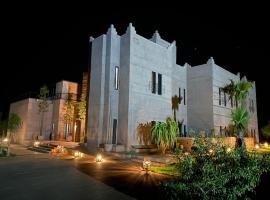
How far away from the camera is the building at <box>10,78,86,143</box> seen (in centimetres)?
2517

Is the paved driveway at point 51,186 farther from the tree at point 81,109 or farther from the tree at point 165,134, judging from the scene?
the tree at point 81,109

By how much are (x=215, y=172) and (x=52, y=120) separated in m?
24.6

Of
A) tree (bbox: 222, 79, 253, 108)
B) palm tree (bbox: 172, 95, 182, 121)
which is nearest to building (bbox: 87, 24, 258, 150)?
palm tree (bbox: 172, 95, 182, 121)

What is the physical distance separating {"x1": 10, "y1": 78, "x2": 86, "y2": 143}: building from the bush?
21.0 metres

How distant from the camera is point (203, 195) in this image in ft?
15.1

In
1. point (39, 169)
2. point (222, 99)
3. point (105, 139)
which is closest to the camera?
point (39, 169)

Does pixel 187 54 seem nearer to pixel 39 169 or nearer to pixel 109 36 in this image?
pixel 109 36

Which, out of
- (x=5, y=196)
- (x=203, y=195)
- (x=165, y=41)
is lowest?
(x=5, y=196)

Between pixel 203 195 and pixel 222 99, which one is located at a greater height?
pixel 222 99

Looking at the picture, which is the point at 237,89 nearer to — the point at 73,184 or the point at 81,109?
the point at 81,109

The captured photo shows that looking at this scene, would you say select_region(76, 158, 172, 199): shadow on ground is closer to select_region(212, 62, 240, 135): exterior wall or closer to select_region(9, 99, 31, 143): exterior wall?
select_region(9, 99, 31, 143): exterior wall

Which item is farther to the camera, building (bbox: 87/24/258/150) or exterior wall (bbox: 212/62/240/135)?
exterior wall (bbox: 212/62/240/135)

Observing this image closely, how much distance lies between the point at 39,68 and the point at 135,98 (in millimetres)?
25388

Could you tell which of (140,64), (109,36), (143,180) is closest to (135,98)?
(140,64)
